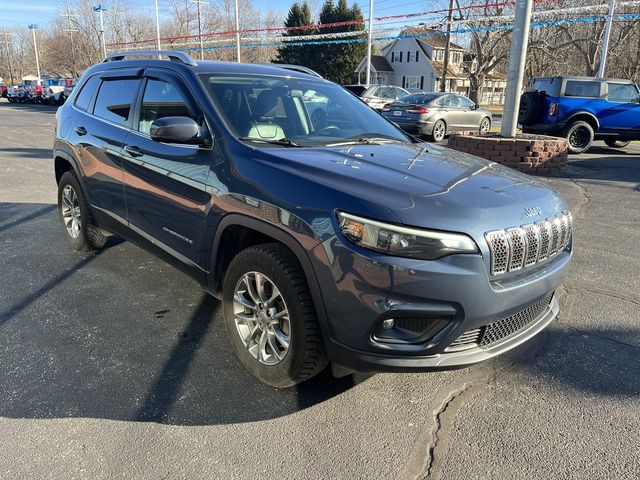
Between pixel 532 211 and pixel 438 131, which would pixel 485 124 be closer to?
pixel 438 131

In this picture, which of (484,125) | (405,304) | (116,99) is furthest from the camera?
(484,125)

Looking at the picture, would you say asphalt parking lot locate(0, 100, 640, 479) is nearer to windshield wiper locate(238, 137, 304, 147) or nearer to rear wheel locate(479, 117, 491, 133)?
windshield wiper locate(238, 137, 304, 147)

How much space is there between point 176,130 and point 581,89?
1287 cm

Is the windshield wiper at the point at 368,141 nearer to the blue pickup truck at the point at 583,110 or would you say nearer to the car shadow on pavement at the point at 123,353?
the car shadow on pavement at the point at 123,353

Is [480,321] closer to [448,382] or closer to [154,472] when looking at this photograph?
[448,382]

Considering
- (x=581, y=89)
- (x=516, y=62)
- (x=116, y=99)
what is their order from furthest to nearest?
1. (x=581, y=89)
2. (x=516, y=62)
3. (x=116, y=99)

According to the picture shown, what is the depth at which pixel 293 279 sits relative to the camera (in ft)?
8.34

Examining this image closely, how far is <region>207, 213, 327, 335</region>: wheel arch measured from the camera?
246 cm

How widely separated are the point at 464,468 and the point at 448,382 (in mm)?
734

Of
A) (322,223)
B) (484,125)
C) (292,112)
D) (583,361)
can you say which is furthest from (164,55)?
(484,125)

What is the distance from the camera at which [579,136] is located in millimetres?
12969

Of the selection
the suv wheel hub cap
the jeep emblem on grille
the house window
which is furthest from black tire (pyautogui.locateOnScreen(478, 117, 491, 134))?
the house window

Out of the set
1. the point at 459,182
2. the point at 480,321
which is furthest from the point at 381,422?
the point at 459,182

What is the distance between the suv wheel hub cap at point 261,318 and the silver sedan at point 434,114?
12718mm
